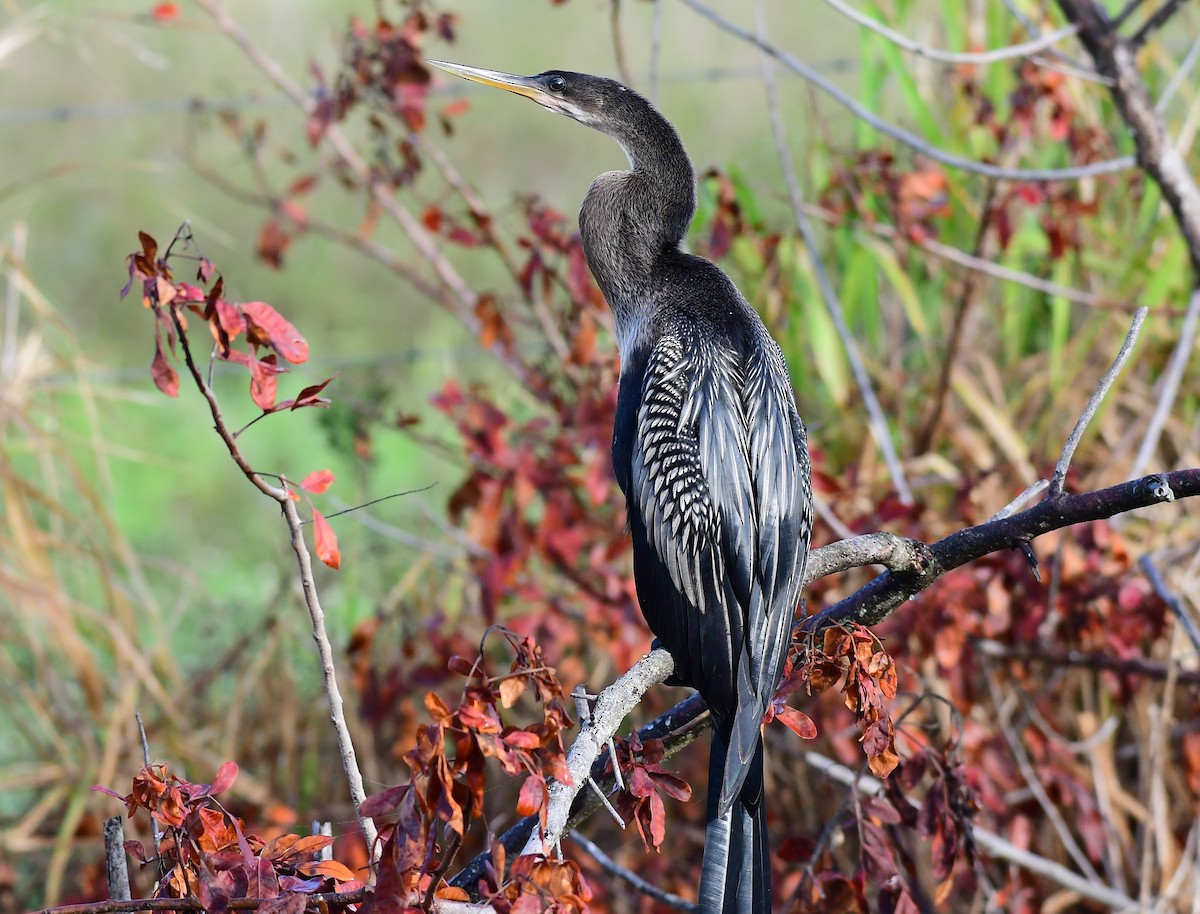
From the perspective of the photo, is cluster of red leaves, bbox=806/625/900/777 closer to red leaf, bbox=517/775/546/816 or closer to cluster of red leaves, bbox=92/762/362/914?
red leaf, bbox=517/775/546/816

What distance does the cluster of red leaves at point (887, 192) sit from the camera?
9.25 feet

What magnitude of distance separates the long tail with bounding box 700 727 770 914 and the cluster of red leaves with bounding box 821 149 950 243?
1.62m

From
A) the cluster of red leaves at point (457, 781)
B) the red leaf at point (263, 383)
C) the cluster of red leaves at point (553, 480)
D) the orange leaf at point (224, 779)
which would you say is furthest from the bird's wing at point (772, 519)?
the cluster of red leaves at point (553, 480)

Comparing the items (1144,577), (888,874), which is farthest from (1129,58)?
(888,874)

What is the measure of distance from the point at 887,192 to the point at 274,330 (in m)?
2.06

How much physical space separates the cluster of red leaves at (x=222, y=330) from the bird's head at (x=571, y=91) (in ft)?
3.33

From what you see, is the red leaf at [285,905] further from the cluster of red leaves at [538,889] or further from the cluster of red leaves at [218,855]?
the cluster of red leaves at [538,889]

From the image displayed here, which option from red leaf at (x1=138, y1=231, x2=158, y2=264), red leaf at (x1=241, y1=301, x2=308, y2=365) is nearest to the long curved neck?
red leaf at (x1=241, y1=301, x2=308, y2=365)

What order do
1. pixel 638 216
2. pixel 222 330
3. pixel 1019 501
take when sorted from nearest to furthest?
pixel 222 330, pixel 1019 501, pixel 638 216

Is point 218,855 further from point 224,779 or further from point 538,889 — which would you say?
point 538,889

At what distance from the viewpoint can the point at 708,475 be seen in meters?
1.67

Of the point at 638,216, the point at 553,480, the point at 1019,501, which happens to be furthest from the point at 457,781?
the point at 553,480

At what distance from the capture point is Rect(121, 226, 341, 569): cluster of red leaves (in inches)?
43.1

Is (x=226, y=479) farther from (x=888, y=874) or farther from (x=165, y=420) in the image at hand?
(x=888, y=874)
